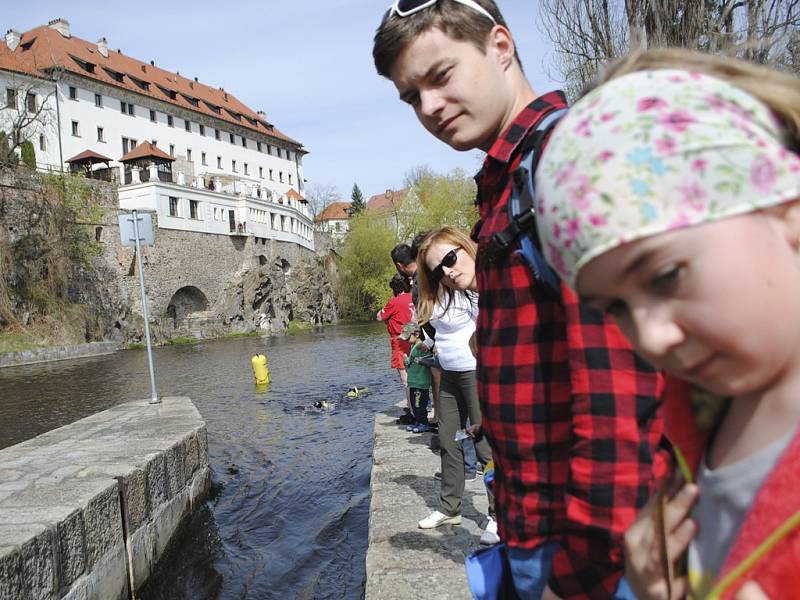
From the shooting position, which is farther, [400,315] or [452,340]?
[400,315]

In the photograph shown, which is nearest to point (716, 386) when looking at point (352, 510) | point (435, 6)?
point (435, 6)

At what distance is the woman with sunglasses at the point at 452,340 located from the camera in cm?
405

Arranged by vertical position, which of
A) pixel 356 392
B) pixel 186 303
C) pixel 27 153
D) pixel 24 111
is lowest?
pixel 356 392

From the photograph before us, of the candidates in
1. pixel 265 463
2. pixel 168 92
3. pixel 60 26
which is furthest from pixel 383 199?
pixel 265 463

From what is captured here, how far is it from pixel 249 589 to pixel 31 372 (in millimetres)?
20016

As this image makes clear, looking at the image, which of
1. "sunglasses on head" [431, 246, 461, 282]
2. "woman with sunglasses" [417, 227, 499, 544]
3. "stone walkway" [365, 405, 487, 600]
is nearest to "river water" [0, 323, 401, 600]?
"stone walkway" [365, 405, 487, 600]

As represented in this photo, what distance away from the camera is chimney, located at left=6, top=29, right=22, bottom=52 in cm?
4906

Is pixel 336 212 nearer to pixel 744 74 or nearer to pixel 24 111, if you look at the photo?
pixel 24 111

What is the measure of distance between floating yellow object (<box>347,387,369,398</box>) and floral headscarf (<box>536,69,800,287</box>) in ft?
43.1

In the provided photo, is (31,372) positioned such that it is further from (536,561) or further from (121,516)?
(536,561)

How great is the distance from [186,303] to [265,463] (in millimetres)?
39017

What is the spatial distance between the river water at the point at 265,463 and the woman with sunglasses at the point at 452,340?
4.15ft

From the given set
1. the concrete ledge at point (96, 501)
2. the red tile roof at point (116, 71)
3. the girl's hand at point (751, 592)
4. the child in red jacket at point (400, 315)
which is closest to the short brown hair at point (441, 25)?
the girl's hand at point (751, 592)

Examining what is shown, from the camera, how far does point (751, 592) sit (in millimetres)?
740
